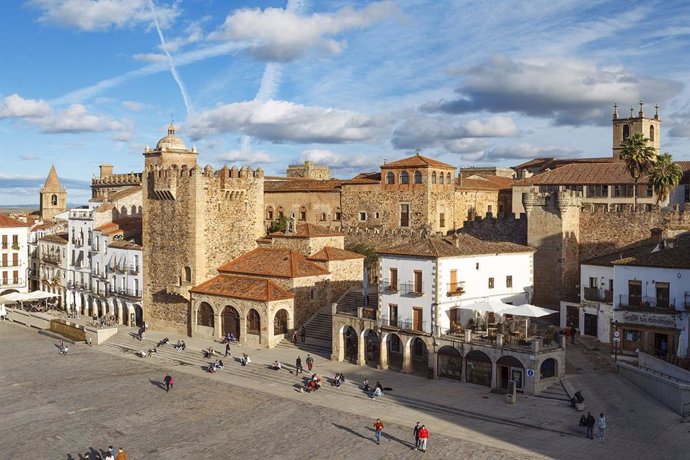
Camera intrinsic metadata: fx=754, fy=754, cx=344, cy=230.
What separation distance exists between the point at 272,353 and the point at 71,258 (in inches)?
1119

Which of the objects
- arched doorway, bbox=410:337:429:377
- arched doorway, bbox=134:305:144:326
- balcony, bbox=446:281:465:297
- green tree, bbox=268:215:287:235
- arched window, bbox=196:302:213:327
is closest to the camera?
balcony, bbox=446:281:465:297

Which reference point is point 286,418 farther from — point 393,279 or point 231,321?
point 231,321

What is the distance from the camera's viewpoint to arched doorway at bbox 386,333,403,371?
130 ft

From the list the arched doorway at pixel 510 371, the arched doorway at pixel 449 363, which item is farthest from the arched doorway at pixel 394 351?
the arched doorway at pixel 510 371

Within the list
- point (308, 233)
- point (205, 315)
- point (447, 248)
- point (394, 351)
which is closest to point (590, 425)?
point (447, 248)

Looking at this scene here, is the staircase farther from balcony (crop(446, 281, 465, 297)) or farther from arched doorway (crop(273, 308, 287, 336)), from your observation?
balcony (crop(446, 281, 465, 297))

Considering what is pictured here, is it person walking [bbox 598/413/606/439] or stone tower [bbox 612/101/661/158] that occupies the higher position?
stone tower [bbox 612/101/661/158]

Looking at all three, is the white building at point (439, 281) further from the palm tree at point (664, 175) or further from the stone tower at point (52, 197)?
the stone tower at point (52, 197)

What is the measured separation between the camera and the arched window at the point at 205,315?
49156 mm

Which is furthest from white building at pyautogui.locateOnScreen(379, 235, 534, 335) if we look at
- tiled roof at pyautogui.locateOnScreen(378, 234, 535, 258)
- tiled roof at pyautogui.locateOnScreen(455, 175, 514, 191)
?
tiled roof at pyautogui.locateOnScreen(455, 175, 514, 191)

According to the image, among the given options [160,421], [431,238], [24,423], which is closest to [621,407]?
[431,238]

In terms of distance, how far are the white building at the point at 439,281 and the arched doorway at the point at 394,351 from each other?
183cm

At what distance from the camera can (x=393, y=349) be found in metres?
42.7

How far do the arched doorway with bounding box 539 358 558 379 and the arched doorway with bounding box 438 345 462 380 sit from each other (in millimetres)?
3913
